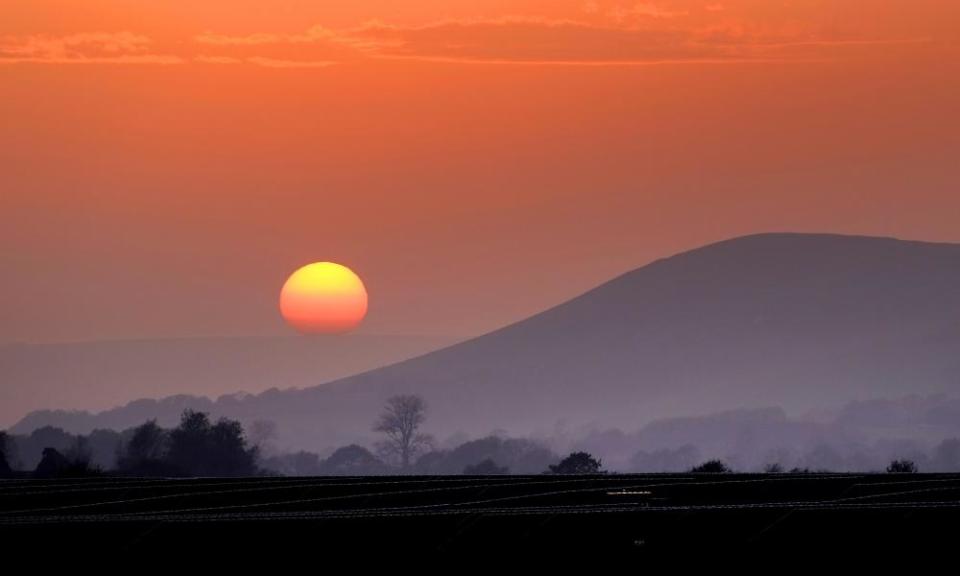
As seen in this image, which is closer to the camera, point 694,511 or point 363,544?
point 363,544

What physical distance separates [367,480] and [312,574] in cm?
5448

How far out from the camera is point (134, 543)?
42.0m

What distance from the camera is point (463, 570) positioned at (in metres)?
42.7

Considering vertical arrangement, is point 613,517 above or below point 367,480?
below

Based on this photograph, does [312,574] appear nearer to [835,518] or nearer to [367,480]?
[835,518]

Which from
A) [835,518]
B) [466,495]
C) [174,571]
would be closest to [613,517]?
[835,518]

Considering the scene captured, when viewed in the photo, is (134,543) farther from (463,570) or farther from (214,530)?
(463,570)

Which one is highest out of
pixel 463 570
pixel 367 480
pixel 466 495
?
pixel 367 480

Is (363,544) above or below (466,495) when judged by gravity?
below

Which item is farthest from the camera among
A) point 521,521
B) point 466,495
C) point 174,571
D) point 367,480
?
point 367,480

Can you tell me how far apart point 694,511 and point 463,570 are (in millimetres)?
7236

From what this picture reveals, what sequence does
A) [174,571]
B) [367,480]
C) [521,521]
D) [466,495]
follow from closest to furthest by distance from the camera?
[174,571]
[521,521]
[466,495]
[367,480]

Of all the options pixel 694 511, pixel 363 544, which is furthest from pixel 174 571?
pixel 694 511

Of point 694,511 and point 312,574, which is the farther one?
point 694,511
